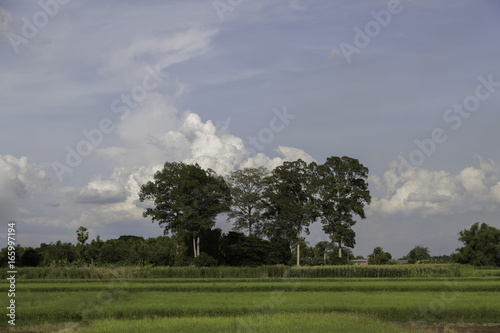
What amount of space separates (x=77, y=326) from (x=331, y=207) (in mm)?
45408

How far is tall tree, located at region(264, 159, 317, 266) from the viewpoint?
63.9 meters

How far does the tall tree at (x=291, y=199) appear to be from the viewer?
63.9 meters

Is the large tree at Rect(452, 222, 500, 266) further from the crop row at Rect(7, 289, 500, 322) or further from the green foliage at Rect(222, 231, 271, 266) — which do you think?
the crop row at Rect(7, 289, 500, 322)

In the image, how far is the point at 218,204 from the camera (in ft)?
199

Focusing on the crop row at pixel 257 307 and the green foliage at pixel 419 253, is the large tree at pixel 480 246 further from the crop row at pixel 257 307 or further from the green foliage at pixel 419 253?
the crop row at pixel 257 307

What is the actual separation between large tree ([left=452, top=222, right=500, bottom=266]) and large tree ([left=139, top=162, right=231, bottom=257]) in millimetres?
32939

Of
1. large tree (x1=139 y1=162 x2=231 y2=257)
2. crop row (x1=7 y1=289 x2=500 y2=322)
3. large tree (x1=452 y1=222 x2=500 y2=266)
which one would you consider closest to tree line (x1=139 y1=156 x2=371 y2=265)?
large tree (x1=139 y1=162 x2=231 y2=257)

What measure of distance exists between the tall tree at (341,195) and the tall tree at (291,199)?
5.81ft

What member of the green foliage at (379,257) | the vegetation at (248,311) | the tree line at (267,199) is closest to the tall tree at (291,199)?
the tree line at (267,199)

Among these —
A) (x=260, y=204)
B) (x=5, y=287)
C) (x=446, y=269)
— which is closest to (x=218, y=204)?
(x=260, y=204)

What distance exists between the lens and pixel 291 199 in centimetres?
6594

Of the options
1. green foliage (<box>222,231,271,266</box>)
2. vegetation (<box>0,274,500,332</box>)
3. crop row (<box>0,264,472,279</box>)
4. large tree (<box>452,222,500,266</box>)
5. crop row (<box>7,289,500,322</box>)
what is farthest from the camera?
large tree (<box>452,222,500,266</box>)

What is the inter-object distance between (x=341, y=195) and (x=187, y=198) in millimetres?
18968

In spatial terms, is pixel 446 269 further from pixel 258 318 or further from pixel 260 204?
pixel 258 318
